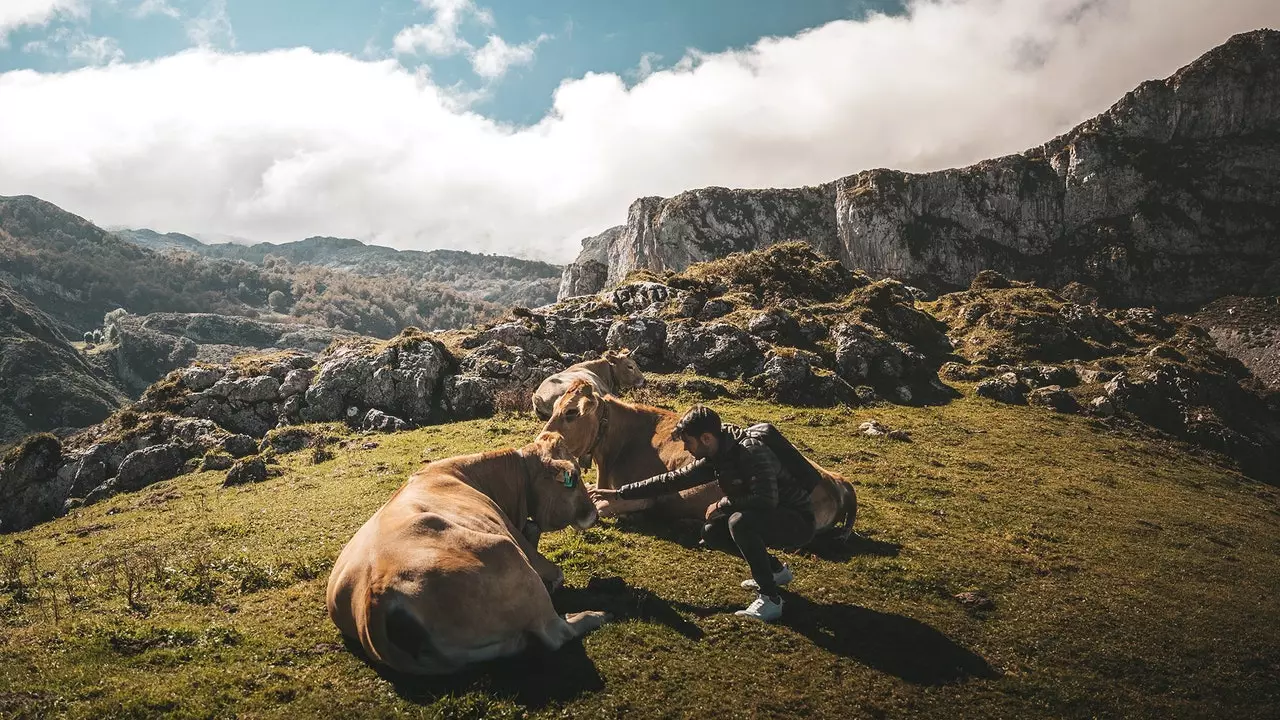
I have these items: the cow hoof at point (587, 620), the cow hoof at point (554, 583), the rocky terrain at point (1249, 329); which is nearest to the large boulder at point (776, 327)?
the cow hoof at point (554, 583)

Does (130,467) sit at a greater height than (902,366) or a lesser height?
lesser

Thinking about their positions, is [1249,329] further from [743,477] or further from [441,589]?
[441,589]

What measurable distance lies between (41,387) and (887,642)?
151095 mm

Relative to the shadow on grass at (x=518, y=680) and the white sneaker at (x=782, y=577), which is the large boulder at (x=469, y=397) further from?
the shadow on grass at (x=518, y=680)

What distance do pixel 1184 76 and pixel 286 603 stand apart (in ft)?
445

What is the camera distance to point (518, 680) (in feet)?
21.3

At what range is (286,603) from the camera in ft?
29.0

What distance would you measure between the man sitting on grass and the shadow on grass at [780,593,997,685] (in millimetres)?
476

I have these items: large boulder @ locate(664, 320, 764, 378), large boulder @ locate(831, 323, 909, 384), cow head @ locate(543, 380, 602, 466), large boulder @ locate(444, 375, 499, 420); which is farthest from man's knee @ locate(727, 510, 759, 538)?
large boulder @ locate(831, 323, 909, 384)

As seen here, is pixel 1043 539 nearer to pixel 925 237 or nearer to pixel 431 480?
pixel 431 480

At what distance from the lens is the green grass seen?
21.0 feet

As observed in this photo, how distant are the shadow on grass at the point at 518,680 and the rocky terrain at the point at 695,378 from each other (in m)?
18.2

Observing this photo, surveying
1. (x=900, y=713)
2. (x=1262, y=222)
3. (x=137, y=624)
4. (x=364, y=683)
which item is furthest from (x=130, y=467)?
(x=1262, y=222)

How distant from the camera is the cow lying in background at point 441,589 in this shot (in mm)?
6223
